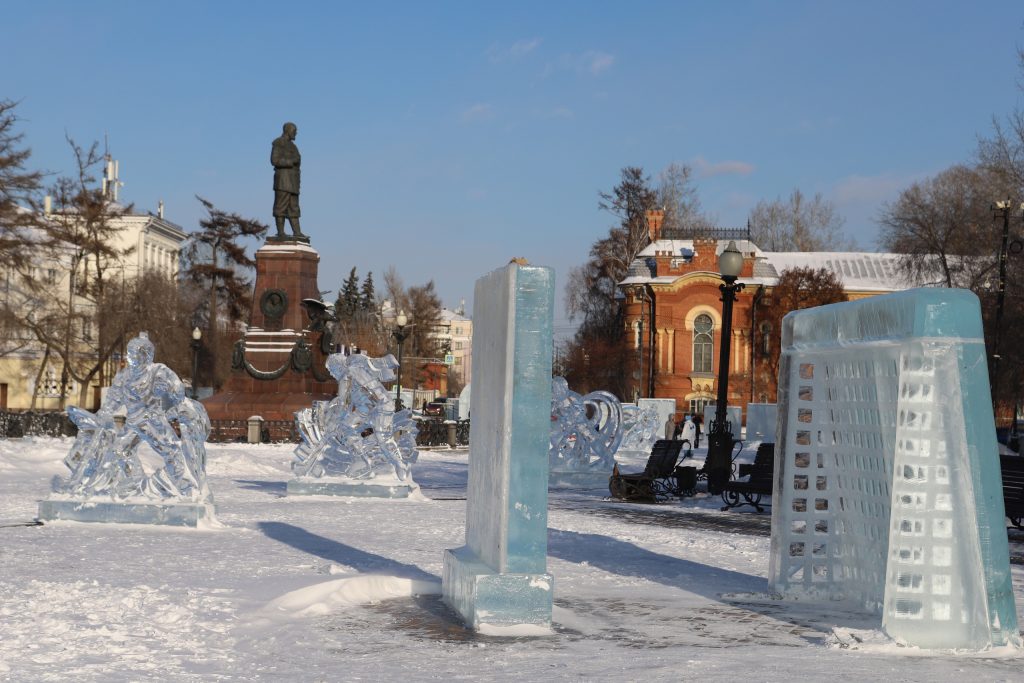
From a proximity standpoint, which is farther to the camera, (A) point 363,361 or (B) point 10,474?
(B) point 10,474

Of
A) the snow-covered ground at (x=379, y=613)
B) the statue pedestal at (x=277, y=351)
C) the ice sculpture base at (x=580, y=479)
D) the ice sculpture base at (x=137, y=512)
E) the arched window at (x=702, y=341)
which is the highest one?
the arched window at (x=702, y=341)

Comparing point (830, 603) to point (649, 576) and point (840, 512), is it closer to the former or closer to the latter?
point (840, 512)

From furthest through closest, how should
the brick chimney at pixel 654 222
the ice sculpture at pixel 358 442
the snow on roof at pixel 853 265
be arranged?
1. the snow on roof at pixel 853 265
2. the brick chimney at pixel 654 222
3. the ice sculpture at pixel 358 442

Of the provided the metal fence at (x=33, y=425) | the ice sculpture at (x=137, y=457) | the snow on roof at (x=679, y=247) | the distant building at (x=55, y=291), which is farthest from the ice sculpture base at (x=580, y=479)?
the snow on roof at (x=679, y=247)

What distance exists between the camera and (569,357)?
67875mm

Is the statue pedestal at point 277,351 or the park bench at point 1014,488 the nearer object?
the park bench at point 1014,488

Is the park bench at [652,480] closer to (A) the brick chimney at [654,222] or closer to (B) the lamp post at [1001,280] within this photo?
(B) the lamp post at [1001,280]

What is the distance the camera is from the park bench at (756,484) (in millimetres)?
17109

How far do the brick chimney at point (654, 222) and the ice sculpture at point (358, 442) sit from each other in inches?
1988

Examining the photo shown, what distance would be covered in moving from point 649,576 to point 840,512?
1842mm

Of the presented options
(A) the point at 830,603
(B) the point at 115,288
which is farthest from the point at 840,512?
(B) the point at 115,288

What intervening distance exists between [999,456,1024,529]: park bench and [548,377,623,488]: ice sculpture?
7765 millimetres

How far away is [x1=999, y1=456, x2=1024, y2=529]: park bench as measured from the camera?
49.0 ft

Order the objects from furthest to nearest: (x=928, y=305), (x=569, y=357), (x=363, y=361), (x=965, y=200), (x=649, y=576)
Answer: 1. (x=569, y=357)
2. (x=965, y=200)
3. (x=363, y=361)
4. (x=649, y=576)
5. (x=928, y=305)
